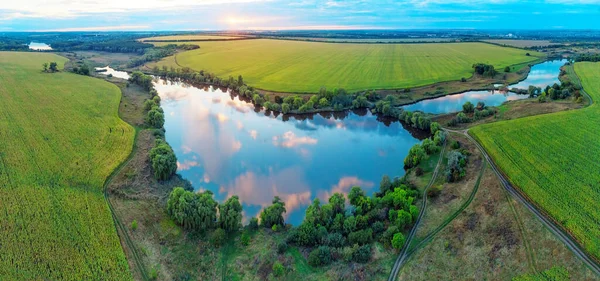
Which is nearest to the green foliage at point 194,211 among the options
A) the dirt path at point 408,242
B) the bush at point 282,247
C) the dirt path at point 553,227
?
the bush at point 282,247

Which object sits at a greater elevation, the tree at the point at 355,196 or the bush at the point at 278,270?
the tree at the point at 355,196

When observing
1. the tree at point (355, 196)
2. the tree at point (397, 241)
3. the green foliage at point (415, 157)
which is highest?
the green foliage at point (415, 157)

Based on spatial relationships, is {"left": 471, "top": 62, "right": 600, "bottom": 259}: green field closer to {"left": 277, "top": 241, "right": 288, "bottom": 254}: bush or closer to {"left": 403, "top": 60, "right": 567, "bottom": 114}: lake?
{"left": 403, "top": 60, "right": 567, "bottom": 114}: lake

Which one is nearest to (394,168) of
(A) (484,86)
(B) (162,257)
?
(B) (162,257)

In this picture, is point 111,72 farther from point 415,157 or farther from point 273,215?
point 415,157

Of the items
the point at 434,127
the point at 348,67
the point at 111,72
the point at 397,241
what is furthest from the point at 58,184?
the point at 111,72

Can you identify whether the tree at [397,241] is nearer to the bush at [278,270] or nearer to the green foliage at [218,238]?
the bush at [278,270]

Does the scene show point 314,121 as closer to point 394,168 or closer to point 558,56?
point 394,168
